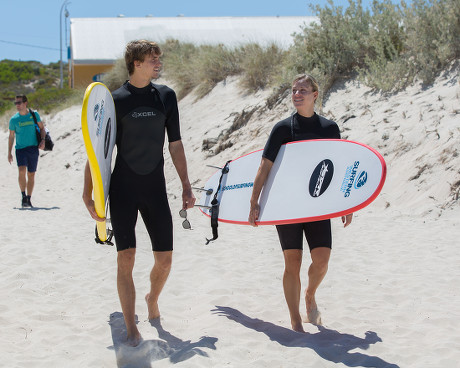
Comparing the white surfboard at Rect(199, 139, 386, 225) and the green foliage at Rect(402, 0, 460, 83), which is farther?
the green foliage at Rect(402, 0, 460, 83)

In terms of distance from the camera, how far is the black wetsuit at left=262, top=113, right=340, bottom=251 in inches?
149

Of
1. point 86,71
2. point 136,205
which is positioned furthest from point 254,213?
point 86,71

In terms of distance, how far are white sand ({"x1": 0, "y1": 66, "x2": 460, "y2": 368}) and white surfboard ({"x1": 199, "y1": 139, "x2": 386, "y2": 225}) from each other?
0.79 metres

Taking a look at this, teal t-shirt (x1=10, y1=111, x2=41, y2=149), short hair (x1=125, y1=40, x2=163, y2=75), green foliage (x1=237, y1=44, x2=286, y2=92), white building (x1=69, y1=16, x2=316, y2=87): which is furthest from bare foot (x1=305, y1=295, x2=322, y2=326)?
white building (x1=69, y1=16, x2=316, y2=87)

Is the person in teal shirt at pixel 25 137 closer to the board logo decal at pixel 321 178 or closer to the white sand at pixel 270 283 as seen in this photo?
the white sand at pixel 270 283

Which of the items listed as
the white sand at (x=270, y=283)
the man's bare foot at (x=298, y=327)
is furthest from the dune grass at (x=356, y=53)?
the man's bare foot at (x=298, y=327)

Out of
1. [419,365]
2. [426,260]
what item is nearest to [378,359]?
[419,365]

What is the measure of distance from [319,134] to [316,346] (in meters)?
1.31

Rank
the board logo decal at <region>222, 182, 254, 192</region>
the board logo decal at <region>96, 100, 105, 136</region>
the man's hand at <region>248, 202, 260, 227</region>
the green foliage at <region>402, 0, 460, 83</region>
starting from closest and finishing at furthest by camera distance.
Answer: the board logo decal at <region>96, 100, 105, 136</region>
the man's hand at <region>248, 202, 260, 227</region>
the board logo decal at <region>222, 182, 254, 192</region>
the green foliage at <region>402, 0, 460, 83</region>

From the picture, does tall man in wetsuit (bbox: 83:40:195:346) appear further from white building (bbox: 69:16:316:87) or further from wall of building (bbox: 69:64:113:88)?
wall of building (bbox: 69:64:113:88)

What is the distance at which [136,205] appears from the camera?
3727 millimetres

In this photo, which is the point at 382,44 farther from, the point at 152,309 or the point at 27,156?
the point at 152,309

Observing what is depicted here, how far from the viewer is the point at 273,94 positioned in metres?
12.4

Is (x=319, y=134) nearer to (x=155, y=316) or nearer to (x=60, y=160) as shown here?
(x=155, y=316)
